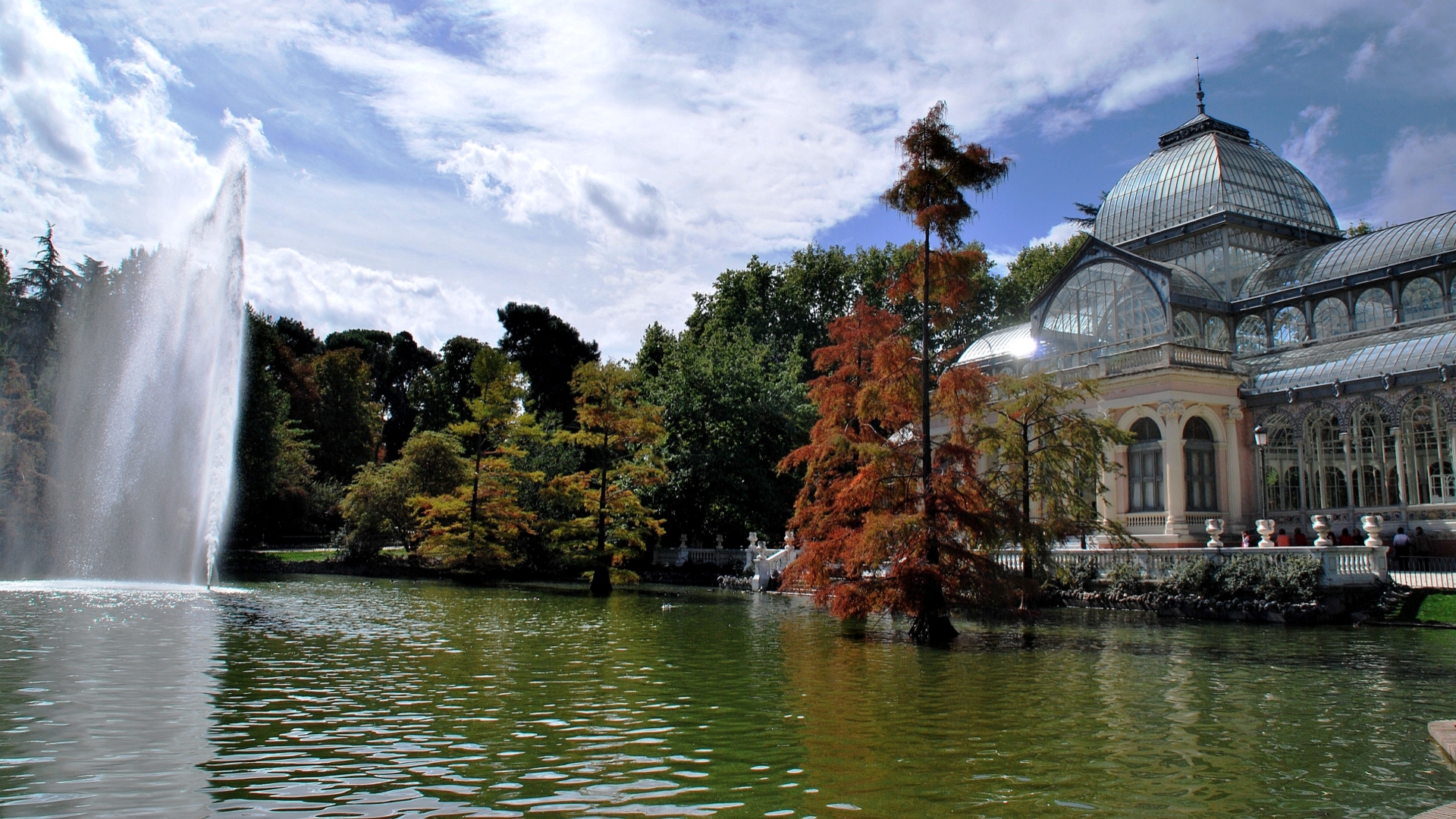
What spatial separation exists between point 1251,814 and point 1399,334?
30050 mm

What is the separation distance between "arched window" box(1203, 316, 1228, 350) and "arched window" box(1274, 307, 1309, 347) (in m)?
1.65

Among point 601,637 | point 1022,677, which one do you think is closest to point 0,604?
point 601,637

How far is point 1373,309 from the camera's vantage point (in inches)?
1308

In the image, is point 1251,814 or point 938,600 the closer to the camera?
point 1251,814

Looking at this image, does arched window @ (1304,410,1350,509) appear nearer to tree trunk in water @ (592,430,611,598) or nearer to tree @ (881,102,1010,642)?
tree @ (881,102,1010,642)

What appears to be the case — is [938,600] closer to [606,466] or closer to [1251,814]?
[1251,814]

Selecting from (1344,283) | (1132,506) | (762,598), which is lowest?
(762,598)

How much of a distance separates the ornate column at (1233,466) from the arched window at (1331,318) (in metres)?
5.01

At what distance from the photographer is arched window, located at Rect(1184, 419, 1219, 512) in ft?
104

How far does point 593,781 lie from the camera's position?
7.20 m

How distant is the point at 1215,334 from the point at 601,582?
928 inches

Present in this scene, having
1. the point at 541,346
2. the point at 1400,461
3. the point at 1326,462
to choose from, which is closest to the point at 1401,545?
the point at 1400,461

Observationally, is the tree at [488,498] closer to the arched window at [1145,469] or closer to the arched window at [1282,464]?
the arched window at [1145,469]

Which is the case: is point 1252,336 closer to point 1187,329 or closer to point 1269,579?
point 1187,329
